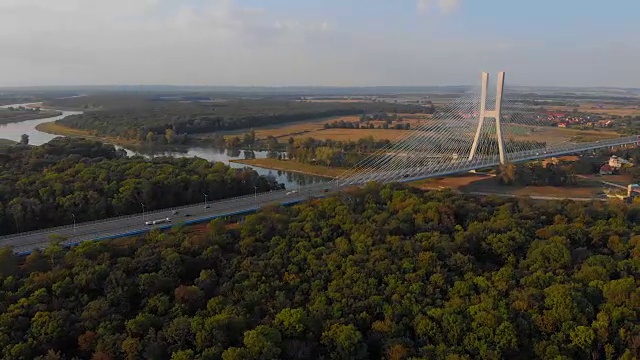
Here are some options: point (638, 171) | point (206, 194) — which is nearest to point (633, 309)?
point (206, 194)

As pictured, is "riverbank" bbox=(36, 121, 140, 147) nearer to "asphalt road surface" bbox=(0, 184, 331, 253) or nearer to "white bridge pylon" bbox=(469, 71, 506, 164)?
"asphalt road surface" bbox=(0, 184, 331, 253)

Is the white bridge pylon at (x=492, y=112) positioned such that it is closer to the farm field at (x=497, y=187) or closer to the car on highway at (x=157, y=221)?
the farm field at (x=497, y=187)

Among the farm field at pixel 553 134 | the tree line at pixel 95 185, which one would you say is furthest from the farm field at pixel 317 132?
the tree line at pixel 95 185

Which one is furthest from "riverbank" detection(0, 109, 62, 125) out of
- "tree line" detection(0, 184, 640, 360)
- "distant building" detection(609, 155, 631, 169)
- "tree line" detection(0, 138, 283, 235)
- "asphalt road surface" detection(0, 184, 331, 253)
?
"distant building" detection(609, 155, 631, 169)

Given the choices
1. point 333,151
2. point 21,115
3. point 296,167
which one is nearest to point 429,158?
point 333,151

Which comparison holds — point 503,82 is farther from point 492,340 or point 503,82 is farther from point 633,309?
point 492,340
